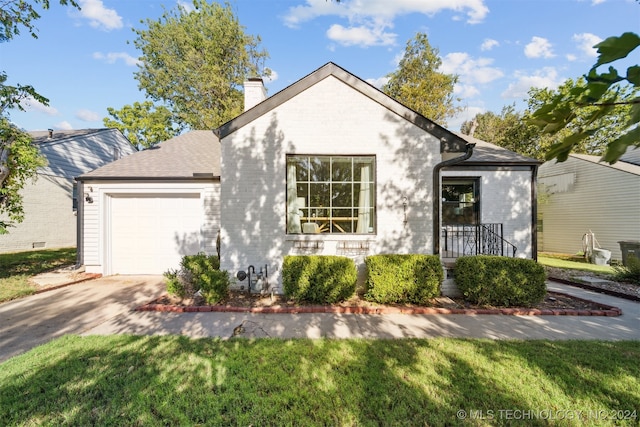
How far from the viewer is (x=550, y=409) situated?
280 centimetres

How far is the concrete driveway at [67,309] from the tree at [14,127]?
251 cm

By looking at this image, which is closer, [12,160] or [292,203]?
[292,203]

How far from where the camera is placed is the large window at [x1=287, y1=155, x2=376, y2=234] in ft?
21.6

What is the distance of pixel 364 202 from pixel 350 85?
2856mm

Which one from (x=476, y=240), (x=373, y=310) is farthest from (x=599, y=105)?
(x=476, y=240)

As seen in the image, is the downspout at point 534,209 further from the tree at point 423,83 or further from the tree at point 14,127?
the tree at point 14,127

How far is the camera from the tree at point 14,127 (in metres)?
6.73

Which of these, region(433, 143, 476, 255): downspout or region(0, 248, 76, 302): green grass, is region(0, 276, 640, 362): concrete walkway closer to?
region(0, 248, 76, 302): green grass

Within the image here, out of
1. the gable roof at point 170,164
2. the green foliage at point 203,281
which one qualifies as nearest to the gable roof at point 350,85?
the gable roof at point 170,164

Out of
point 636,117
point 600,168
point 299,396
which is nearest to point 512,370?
point 299,396

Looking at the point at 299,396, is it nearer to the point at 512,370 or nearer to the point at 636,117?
the point at 512,370

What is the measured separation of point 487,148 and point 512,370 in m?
8.32

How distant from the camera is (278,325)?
15.7 feet

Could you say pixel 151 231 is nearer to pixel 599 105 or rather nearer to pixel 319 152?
pixel 319 152
